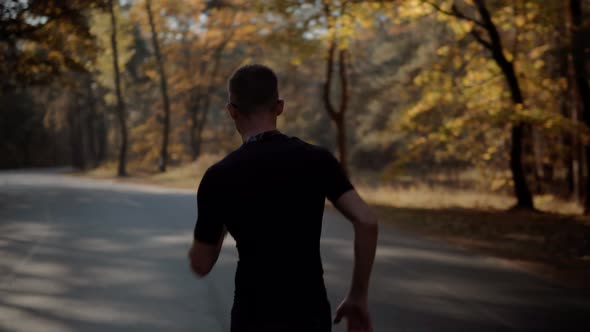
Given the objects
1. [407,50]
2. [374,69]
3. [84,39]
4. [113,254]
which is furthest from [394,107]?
[113,254]

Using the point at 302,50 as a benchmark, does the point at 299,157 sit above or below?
above

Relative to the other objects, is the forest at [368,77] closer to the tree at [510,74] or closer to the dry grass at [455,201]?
the tree at [510,74]

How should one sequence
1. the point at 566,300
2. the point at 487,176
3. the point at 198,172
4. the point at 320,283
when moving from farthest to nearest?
the point at 198,172
the point at 487,176
the point at 566,300
the point at 320,283

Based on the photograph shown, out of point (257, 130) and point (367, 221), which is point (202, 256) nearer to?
point (257, 130)

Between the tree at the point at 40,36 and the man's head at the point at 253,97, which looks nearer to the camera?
the man's head at the point at 253,97

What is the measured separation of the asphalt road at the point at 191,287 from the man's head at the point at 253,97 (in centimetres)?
387

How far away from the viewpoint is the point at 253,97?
8.32 ft

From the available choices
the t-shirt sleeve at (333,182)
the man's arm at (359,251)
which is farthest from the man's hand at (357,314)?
the t-shirt sleeve at (333,182)

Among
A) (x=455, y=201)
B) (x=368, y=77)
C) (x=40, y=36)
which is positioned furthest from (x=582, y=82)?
(x=368, y=77)

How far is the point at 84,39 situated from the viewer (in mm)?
23656

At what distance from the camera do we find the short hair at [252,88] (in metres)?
2.52

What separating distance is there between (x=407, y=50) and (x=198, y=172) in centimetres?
1436

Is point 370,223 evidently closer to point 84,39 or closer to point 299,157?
point 299,157

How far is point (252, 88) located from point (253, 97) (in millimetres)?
36
